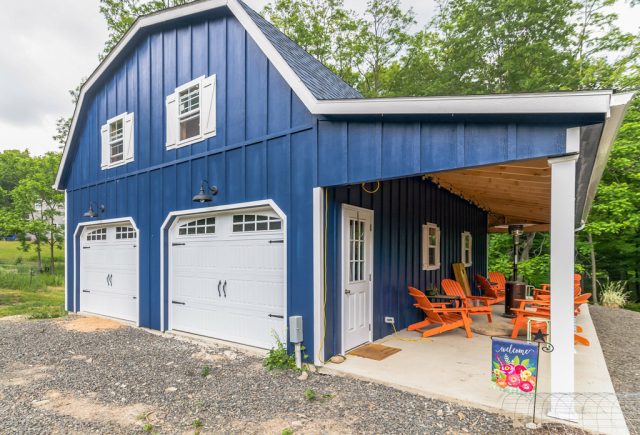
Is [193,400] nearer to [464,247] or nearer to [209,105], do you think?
[209,105]

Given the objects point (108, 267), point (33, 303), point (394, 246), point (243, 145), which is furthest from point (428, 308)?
point (33, 303)

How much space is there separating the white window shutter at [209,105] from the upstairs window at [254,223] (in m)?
1.53

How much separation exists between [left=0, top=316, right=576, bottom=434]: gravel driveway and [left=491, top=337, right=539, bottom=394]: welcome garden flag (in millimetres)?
314

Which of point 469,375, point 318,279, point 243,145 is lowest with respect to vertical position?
point 469,375

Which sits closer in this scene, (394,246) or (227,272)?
(227,272)

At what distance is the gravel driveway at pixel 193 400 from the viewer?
3246 mm

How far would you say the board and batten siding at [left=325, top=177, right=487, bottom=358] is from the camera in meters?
4.88

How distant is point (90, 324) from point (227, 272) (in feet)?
13.5

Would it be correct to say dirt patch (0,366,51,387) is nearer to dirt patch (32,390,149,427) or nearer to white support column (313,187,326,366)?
dirt patch (32,390,149,427)

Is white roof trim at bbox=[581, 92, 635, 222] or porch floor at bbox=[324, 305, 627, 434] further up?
white roof trim at bbox=[581, 92, 635, 222]

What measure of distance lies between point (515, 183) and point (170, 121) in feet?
20.4

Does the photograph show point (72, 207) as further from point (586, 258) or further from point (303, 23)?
point (586, 258)

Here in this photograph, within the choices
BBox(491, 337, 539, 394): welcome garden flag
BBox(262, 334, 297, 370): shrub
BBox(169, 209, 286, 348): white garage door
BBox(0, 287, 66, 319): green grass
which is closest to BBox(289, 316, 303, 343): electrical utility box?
BBox(262, 334, 297, 370): shrub

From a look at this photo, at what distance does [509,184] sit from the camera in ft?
20.5
